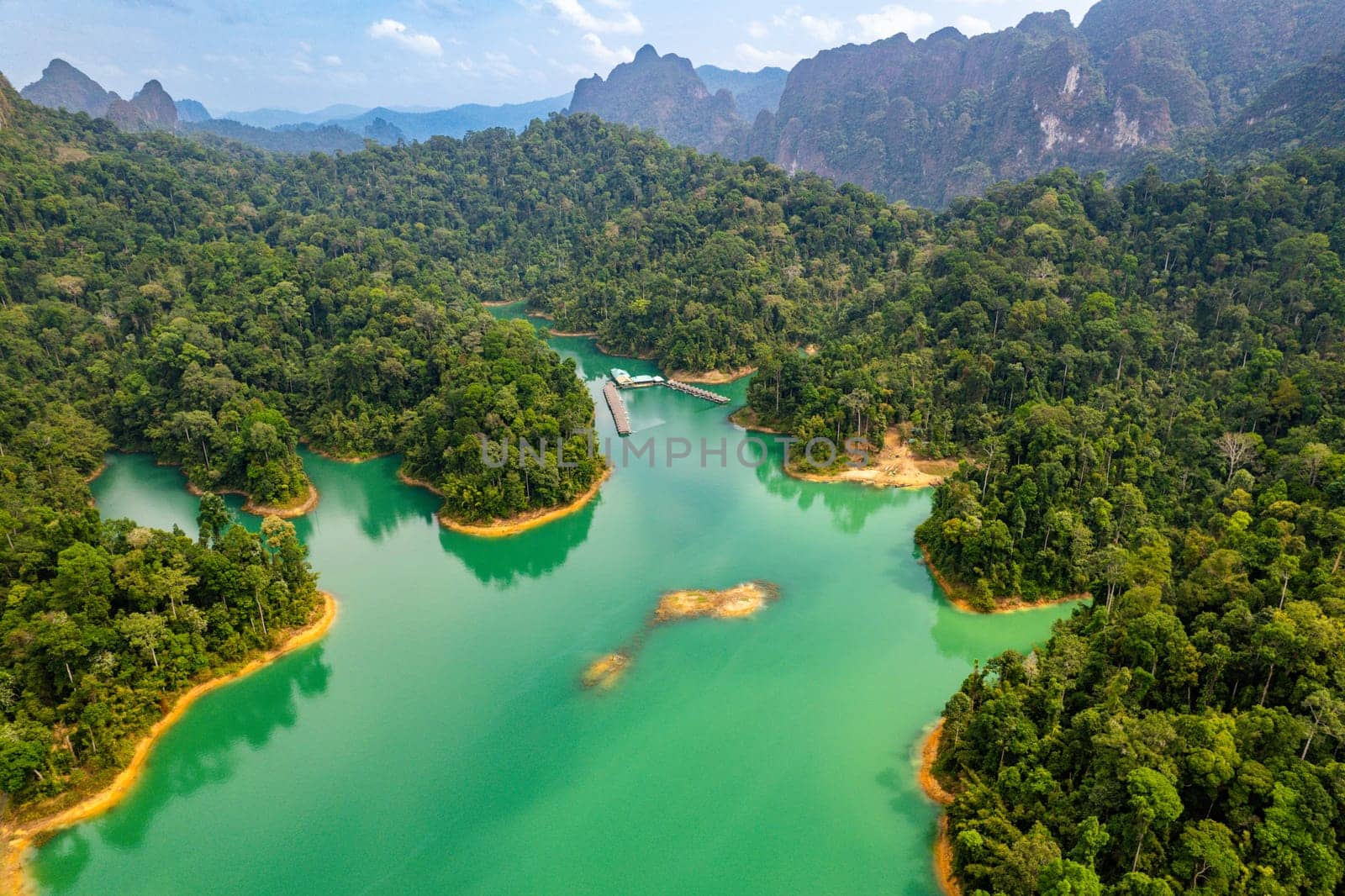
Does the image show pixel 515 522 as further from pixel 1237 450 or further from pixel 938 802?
pixel 1237 450

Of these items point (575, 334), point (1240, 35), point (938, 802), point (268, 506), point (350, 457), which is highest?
point (1240, 35)

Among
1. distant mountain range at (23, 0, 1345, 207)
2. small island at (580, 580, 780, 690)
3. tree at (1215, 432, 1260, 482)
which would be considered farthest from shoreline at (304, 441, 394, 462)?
distant mountain range at (23, 0, 1345, 207)

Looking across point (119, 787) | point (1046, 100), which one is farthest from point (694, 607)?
point (1046, 100)

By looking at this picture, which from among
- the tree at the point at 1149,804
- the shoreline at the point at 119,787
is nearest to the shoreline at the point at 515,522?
the shoreline at the point at 119,787

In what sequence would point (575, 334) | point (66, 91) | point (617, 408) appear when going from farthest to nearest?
point (66, 91) → point (575, 334) → point (617, 408)

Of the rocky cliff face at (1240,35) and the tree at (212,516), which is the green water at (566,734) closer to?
the tree at (212,516)

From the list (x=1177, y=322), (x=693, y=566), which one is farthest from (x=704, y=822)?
(x=1177, y=322)

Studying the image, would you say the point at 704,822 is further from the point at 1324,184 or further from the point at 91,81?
the point at 91,81

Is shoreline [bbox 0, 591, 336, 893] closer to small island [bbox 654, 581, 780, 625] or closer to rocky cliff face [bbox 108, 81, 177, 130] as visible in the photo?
small island [bbox 654, 581, 780, 625]
